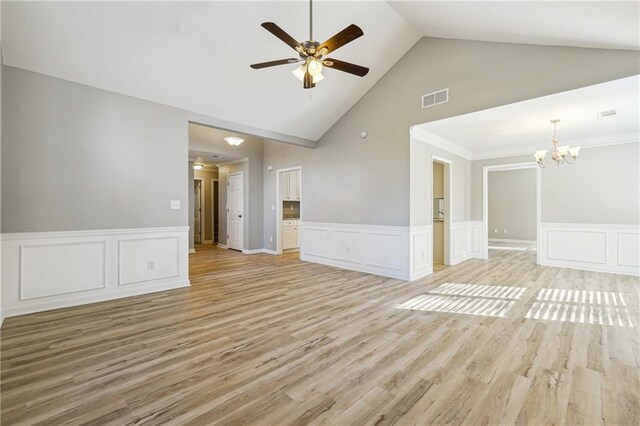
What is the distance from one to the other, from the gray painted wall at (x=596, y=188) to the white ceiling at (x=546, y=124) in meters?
0.28

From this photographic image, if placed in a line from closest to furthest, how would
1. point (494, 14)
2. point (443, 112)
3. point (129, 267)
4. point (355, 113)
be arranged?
point (494, 14) < point (129, 267) < point (443, 112) < point (355, 113)

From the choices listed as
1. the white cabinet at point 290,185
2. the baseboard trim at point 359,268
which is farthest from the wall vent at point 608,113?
the white cabinet at point 290,185

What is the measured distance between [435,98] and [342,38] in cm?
243

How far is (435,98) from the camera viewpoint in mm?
4250

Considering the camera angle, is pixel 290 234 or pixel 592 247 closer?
pixel 592 247

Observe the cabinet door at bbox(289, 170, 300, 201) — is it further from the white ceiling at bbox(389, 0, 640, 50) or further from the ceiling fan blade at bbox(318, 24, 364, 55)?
the ceiling fan blade at bbox(318, 24, 364, 55)

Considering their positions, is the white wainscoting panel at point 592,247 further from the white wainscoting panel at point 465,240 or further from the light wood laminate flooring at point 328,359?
the light wood laminate flooring at point 328,359

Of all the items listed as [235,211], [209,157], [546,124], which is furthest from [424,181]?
[209,157]

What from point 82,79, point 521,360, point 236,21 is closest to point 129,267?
point 82,79

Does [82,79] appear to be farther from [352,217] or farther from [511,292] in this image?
[511,292]

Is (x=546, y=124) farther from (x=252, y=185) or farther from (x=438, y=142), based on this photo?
(x=252, y=185)

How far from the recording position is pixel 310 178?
6.33m

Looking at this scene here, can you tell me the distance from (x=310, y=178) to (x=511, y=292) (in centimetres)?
422

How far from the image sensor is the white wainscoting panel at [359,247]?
4742 millimetres
